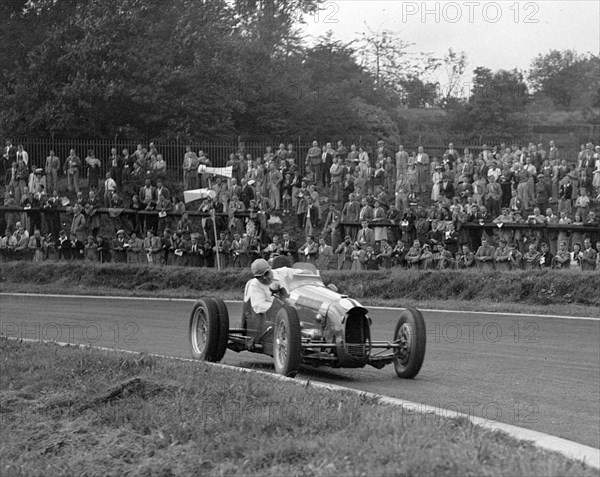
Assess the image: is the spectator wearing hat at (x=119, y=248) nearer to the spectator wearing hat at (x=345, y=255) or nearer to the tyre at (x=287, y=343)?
the spectator wearing hat at (x=345, y=255)

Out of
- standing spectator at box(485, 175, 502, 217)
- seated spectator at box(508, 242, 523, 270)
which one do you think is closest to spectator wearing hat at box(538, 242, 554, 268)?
seated spectator at box(508, 242, 523, 270)

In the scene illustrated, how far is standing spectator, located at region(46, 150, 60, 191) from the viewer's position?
111 feet

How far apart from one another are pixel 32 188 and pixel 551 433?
2558cm

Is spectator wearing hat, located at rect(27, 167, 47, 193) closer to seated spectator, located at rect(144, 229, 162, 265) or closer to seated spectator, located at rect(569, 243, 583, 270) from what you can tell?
seated spectator, located at rect(144, 229, 162, 265)

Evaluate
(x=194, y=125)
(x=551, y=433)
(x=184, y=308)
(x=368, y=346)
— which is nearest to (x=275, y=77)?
(x=194, y=125)

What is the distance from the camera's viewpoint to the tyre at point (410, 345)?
13273 mm

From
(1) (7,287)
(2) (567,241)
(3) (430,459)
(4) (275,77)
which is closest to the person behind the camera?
(3) (430,459)

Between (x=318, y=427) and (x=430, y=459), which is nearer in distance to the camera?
(x=430, y=459)

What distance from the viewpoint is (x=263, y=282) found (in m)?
14.9

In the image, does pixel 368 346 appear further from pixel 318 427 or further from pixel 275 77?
pixel 275 77

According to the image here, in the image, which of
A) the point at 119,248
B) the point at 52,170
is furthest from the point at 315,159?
the point at 52,170

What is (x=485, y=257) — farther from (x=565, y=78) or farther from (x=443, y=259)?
(x=565, y=78)

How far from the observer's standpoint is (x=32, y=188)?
108 feet

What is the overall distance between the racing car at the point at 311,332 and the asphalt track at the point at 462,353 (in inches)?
13.7
